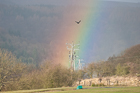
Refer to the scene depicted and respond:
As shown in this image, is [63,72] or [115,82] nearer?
[115,82]

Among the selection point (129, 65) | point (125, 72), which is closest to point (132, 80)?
point (125, 72)

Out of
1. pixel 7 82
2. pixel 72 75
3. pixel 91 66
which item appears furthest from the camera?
pixel 91 66

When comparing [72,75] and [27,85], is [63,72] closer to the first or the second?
[72,75]

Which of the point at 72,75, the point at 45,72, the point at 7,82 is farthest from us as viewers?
the point at 72,75

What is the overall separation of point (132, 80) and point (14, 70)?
21.9 meters

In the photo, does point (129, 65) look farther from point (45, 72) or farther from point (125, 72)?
point (45, 72)

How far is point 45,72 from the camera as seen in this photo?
4803 cm

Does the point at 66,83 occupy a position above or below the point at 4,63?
below

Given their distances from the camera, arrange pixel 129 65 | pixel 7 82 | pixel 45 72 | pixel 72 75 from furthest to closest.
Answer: pixel 129 65 < pixel 72 75 < pixel 45 72 < pixel 7 82

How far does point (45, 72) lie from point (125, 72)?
2053 centimetres

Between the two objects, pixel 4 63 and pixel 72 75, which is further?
pixel 72 75

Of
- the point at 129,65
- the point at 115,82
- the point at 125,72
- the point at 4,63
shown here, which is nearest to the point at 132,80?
the point at 115,82

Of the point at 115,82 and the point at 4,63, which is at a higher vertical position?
the point at 4,63

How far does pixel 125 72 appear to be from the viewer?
185 ft
